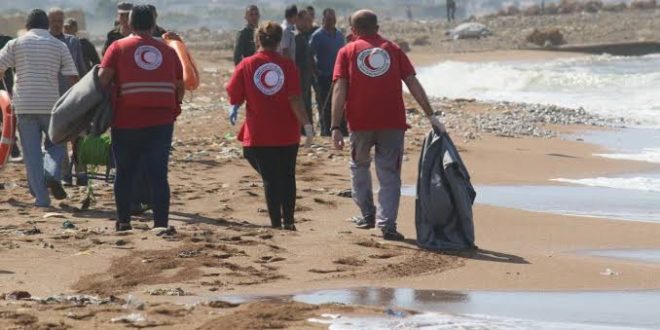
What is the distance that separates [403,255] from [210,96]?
1827cm

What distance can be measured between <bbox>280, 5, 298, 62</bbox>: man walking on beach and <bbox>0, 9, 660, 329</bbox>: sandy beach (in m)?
2.27

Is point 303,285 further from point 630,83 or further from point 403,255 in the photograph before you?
Answer: point 630,83

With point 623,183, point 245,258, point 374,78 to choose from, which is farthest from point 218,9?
point 245,258

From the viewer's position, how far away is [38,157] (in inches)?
470

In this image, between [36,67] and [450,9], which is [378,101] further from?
[450,9]

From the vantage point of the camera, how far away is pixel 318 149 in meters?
16.5

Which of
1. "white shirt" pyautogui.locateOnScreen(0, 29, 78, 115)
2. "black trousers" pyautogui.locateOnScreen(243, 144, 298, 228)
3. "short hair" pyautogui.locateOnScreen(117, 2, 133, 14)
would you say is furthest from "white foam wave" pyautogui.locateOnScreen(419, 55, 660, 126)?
"black trousers" pyautogui.locateOnScreen(243, 144, 298, 228)

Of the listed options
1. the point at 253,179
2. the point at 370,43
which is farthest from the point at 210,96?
the point at 370,43

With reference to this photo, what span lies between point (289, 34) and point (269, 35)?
6.23 metres

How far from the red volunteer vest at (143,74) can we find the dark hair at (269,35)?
72 cm

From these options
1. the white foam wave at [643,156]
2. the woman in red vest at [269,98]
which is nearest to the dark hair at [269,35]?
the woman in red vest at [269,98]

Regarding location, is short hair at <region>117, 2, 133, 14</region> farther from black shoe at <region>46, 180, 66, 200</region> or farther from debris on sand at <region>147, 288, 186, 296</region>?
debris on sand at <region>147, 288, 186, 296</region>

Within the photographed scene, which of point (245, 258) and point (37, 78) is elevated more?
point (37, 78)

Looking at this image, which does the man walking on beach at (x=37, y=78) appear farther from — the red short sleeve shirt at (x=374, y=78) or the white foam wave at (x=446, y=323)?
the white foam wave at (x=446, y=323)
